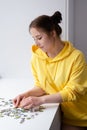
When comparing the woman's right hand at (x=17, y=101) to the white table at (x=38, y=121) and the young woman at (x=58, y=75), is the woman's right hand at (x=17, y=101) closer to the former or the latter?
the young woman at (x=58, y=75)

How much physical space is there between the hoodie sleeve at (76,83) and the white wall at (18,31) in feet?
1.81

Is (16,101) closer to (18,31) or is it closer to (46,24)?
(46,24)

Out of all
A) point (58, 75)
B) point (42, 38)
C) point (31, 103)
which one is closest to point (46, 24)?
point (42, 38)

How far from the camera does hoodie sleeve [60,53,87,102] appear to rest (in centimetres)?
136

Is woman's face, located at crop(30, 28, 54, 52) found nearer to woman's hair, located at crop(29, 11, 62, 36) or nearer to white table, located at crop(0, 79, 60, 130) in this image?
woman's hair, located at crop(29, 11, 62, 36)

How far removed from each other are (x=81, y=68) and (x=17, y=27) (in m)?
0.80

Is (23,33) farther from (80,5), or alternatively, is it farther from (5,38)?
(80,5)

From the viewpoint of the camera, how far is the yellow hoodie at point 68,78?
1.38m

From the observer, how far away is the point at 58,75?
4.76 feet

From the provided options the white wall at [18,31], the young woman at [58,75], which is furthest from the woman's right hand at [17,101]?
the white wall at [18,31]

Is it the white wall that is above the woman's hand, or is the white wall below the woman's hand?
above

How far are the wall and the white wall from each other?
23cm

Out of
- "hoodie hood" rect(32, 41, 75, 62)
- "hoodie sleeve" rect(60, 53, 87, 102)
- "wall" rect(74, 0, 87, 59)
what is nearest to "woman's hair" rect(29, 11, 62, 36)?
"hoodie hood" rect(32, 41, 75, 62)

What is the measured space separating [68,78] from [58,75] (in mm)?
63
